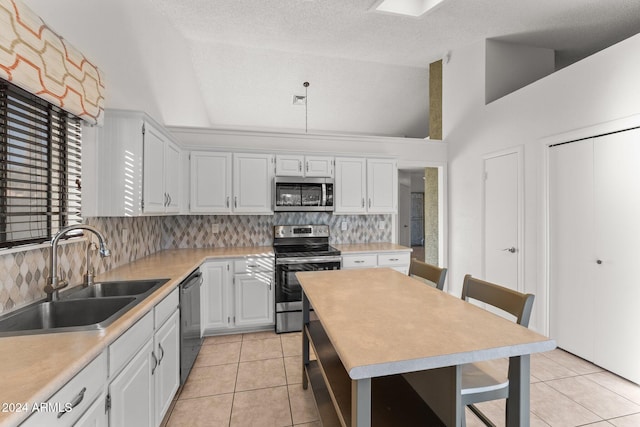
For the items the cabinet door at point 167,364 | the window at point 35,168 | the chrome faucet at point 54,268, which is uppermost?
the window at point 35,168

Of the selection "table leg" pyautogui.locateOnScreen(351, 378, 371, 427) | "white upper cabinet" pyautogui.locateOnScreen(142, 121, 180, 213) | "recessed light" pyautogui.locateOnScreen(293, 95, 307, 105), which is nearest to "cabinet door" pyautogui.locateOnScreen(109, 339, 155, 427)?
"table leg" pyautogui.locateOnScreen(351, 378, 371, 427)

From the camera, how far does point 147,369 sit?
1591mm

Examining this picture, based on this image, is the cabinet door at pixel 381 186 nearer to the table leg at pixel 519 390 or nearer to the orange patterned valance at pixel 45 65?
the table leg at pixel 519 390

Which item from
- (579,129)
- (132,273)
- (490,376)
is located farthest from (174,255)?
(579,129)

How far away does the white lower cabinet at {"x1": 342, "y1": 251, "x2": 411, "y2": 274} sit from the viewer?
3559mm

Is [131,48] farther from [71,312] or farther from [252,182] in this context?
[71,312]

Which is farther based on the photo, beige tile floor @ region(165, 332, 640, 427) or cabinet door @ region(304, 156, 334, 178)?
cabinet door @ region(304, 156, 334, 178)

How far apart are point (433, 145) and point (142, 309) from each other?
4333 millimetres

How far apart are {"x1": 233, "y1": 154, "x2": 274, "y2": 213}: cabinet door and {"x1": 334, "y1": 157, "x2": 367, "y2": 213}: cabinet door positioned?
2.87 ft

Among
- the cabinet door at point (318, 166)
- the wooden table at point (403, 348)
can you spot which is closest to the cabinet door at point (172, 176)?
the cabinet door at point (318, 166)

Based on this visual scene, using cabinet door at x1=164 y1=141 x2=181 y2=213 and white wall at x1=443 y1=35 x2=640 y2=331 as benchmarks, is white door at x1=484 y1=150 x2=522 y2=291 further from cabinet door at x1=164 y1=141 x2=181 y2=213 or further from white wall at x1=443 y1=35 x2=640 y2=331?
cabinet door at x1=164 y1=141 x2=181 y2=213

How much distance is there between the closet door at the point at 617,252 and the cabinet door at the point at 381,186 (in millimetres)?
2026

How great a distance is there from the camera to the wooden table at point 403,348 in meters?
0.97

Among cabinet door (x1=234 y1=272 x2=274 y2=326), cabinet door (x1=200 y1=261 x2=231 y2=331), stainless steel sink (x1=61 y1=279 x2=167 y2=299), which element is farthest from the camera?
cabinet door (x1=234 y1=272 x2=274 y2=326)
